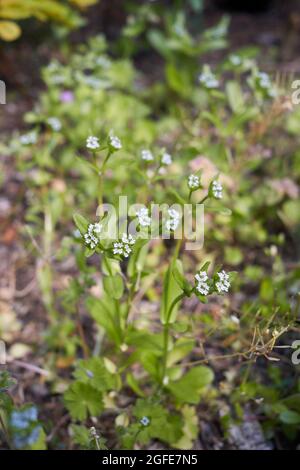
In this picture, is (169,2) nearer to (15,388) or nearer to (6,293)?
(6,293)

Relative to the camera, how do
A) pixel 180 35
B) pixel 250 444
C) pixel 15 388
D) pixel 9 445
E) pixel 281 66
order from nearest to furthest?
pixel 9 445, pixel 250 444, pixel 15 388, pixel 180 35, pixel 281 66

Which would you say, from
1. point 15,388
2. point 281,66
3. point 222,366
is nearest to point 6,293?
point 15,388

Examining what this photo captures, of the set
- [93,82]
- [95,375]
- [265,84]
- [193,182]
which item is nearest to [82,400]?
[95,375]

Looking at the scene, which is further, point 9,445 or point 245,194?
point 245,194

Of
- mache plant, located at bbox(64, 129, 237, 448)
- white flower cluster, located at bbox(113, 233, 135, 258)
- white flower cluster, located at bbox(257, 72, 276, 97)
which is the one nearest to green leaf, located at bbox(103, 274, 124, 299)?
mache plant, located at bbox(64, 129, 237, 448)

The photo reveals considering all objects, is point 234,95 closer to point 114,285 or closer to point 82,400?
point 114,285
